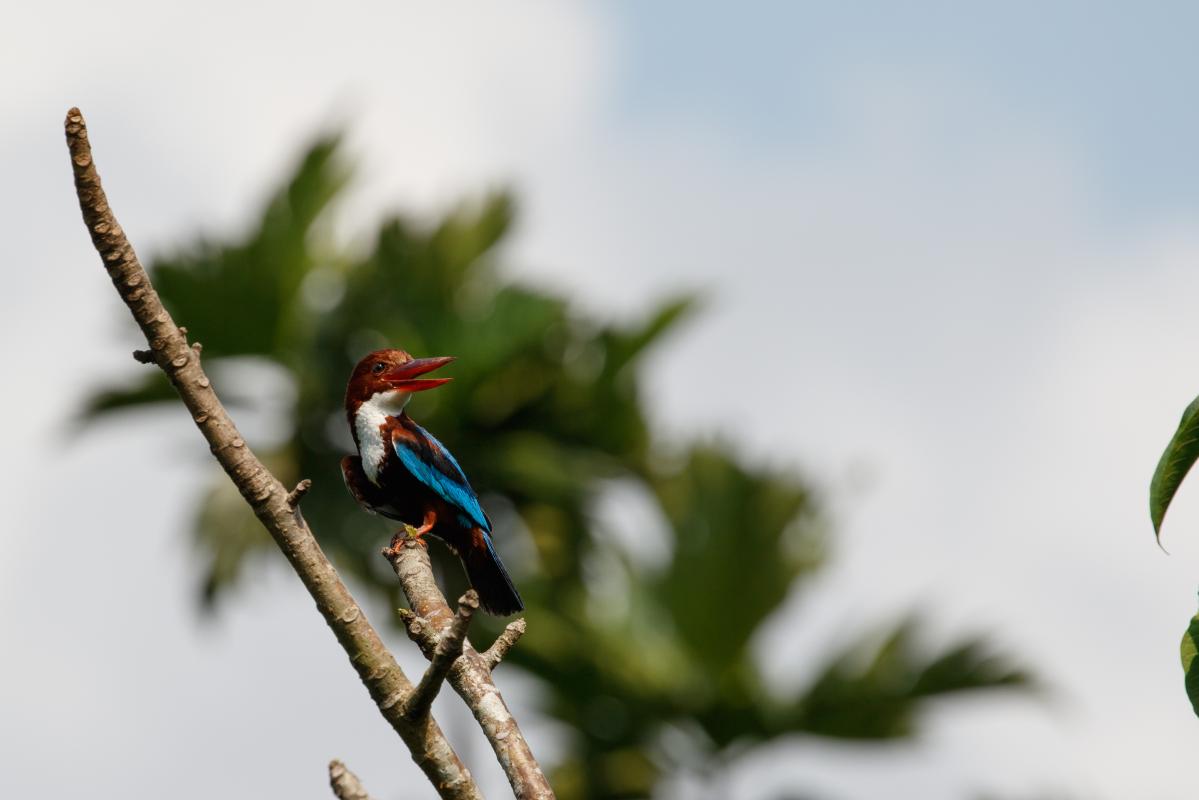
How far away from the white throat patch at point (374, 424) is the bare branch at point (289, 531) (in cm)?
118

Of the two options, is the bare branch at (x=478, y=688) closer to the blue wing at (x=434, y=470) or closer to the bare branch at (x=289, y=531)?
the bare branch at (x=289, y=531)

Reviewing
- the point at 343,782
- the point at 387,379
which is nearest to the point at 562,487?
the point at 387,379

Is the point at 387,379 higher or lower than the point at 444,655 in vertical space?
higher

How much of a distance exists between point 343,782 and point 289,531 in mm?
680

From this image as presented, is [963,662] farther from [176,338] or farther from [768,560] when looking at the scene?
[176,338]

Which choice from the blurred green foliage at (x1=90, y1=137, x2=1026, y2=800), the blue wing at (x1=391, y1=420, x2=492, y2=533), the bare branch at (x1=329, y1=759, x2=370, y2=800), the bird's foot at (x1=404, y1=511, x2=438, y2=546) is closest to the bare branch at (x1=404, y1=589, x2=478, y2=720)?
the bare branch at (x1=329, y1=759, x2=370, y2=800)

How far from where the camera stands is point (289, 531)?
4.05 meters

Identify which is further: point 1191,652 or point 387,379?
point 387,379

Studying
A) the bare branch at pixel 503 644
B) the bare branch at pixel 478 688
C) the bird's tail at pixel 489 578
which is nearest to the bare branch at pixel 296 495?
the bare branch at pixel 478 688

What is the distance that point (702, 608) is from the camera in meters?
22.5

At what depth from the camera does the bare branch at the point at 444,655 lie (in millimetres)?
3768

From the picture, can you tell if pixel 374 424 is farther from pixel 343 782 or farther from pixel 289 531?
pixel 343 782

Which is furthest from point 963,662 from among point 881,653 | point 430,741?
point 430,741

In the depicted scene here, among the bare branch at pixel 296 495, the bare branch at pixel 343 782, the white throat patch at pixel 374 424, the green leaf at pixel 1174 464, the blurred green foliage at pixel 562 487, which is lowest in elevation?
the green leaf at pixel 1174 464
